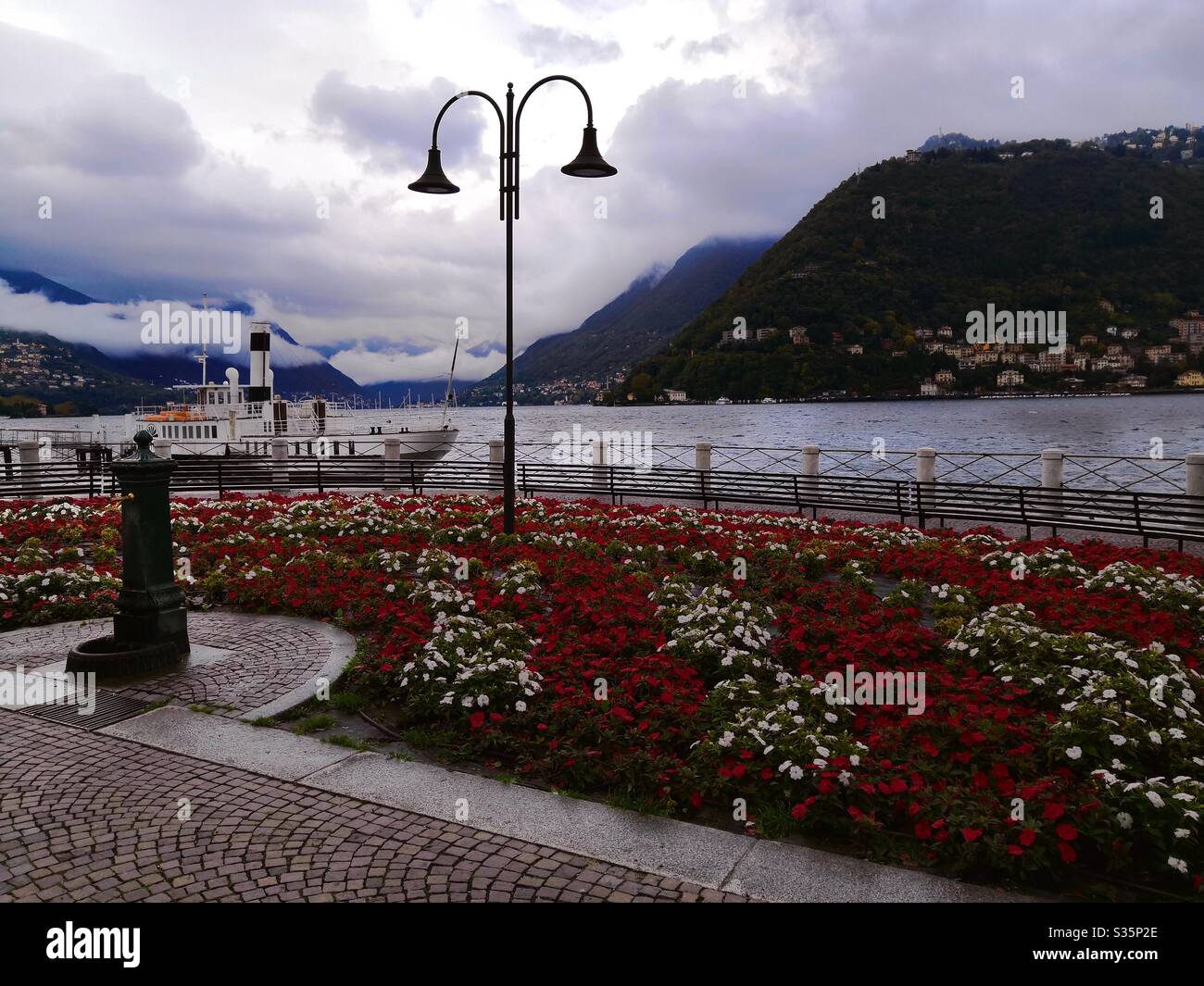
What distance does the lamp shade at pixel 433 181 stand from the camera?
42.1 feet

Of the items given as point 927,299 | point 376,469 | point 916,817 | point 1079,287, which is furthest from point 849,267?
point 916,817

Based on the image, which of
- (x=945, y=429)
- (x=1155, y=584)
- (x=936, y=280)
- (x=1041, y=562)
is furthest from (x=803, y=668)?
(x=936, y=280)

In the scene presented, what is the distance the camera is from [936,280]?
124 m

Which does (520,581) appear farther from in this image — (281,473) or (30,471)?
(30,471)

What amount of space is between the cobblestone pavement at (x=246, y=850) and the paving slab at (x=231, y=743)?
0.18 m

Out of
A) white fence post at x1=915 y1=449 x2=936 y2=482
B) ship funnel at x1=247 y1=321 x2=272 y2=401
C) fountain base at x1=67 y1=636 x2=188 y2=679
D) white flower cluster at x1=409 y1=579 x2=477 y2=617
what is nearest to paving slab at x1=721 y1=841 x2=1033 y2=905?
white flower cluster at x1=409 y1=579 x2=477 y2=617

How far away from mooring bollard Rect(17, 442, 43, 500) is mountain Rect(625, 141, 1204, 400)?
337ft

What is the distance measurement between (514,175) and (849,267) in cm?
11912

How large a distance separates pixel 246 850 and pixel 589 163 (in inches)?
408

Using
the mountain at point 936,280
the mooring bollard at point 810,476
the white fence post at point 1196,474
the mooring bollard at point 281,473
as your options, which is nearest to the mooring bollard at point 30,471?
the mooring bollard at point 281,473

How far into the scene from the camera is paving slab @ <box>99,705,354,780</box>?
546 centimetres

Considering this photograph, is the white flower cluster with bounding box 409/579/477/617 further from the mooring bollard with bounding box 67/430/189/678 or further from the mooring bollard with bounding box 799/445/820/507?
the mooring bollard with bounding box 799/445/820/507

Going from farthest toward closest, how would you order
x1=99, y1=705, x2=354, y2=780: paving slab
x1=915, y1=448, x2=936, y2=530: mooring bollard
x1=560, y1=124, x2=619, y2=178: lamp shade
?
x1=915, y1=448, x2=936, y2=530: mooring bollard → x1=560, y1=124, x2=619, y2=178: lamp shade → x1=99, y1=705, x2=354, y2=780: paving slab
